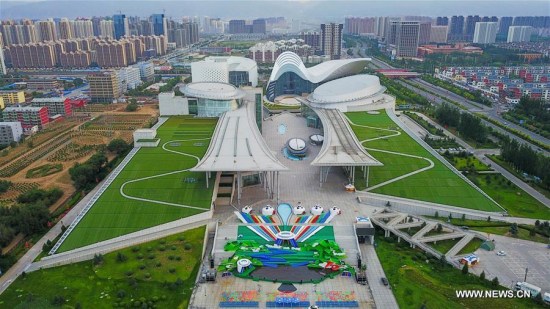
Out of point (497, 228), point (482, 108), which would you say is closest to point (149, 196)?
point (497, 228)

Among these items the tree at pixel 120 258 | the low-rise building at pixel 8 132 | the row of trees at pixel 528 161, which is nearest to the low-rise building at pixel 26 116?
the low-rise building at pixel 8 132

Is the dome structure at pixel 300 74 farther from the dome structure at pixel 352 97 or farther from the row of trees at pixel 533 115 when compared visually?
the row of trees at pixel 533 115

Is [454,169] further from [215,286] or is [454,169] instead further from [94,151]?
[94,151]

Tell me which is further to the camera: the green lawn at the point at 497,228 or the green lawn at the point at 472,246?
the green lawn at the point at 497,228

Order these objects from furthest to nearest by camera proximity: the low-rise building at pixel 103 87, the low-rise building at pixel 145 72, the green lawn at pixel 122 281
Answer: the low-rise building at pixel 145 72 → the low-rise building at pixel 103 87 → the green lawn at pixel 122 281

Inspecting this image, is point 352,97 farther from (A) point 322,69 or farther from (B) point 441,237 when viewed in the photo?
(B) point 441,237

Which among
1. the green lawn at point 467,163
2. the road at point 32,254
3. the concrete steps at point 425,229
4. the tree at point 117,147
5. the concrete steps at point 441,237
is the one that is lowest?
the road at point 32,254

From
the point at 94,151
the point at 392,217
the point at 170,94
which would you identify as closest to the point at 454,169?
the point at 392,217

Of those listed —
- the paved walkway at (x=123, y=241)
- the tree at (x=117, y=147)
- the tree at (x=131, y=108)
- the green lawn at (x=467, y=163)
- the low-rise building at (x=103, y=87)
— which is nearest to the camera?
the paved walkway at (x=123, y=241)
